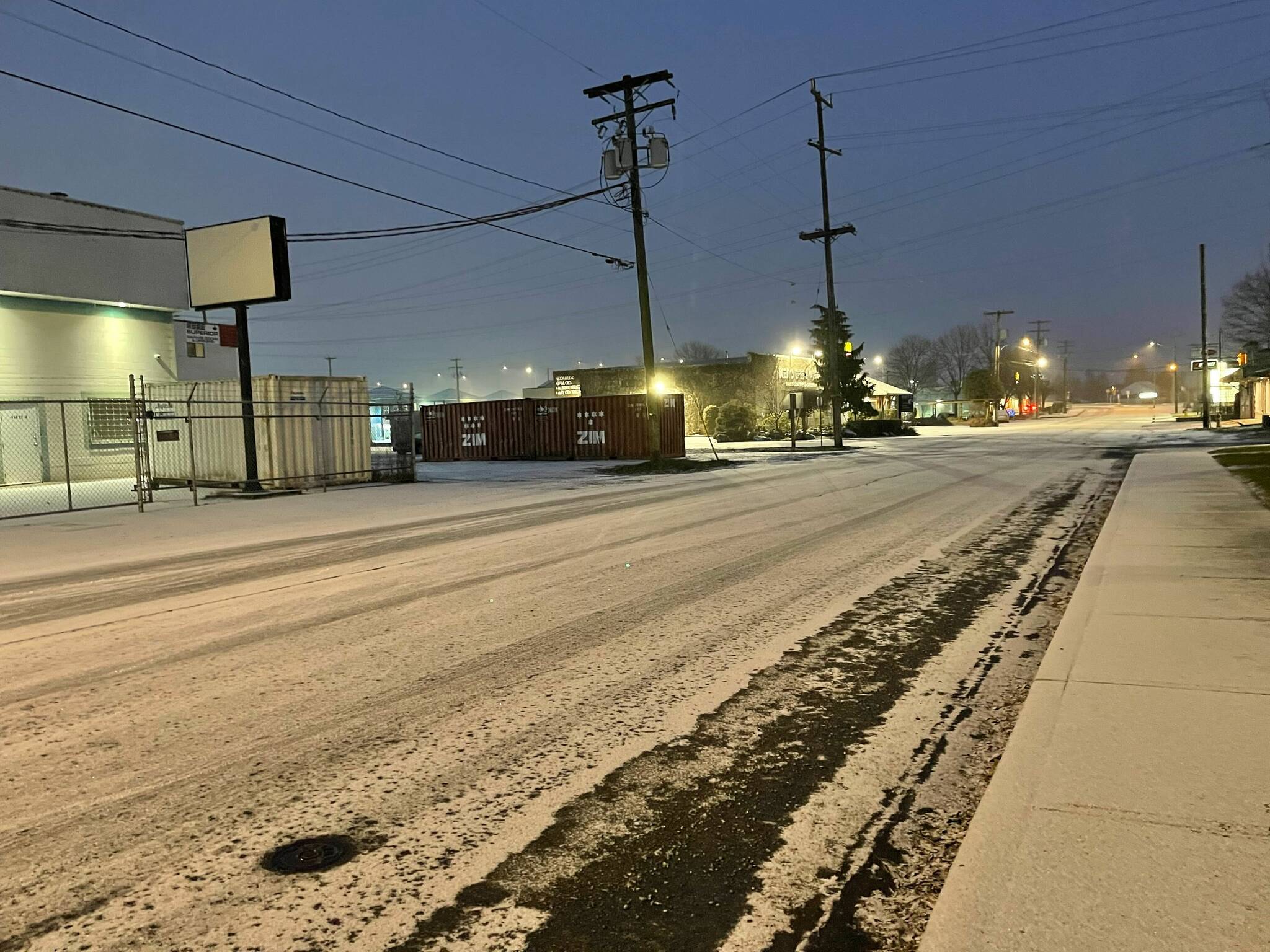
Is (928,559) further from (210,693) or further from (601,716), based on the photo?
(210,693)

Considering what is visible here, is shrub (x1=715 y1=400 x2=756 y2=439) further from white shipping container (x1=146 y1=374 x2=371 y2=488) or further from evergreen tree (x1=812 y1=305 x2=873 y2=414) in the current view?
white shipping container (x1=146 y1=374 x2=371 y2=488)

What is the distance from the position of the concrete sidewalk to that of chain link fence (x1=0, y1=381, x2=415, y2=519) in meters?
16.8

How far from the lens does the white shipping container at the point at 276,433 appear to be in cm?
1956

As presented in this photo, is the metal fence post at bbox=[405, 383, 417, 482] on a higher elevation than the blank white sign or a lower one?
lower

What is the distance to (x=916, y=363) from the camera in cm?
14162

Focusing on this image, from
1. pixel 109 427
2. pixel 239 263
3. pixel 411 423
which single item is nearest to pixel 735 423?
pixel 411 423

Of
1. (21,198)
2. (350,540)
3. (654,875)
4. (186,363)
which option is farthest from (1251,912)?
(186,363)

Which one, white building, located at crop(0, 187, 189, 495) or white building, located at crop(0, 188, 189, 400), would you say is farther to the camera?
white building, located at crop(0, 188, 189, 400)

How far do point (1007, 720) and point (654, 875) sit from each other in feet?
7.45

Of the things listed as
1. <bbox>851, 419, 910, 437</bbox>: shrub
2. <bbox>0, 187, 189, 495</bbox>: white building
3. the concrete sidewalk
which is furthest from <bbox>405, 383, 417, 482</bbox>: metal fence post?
<bbox>851, 419, 910, 437</bbox>: shrub

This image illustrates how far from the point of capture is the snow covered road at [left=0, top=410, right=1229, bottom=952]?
2615 millimetres

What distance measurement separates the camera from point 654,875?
2.76 metres

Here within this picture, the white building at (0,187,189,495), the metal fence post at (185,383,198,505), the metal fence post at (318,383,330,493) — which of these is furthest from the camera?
the white building at (0,187,189,495)

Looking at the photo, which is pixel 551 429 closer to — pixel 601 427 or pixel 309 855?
pixel 601 427
